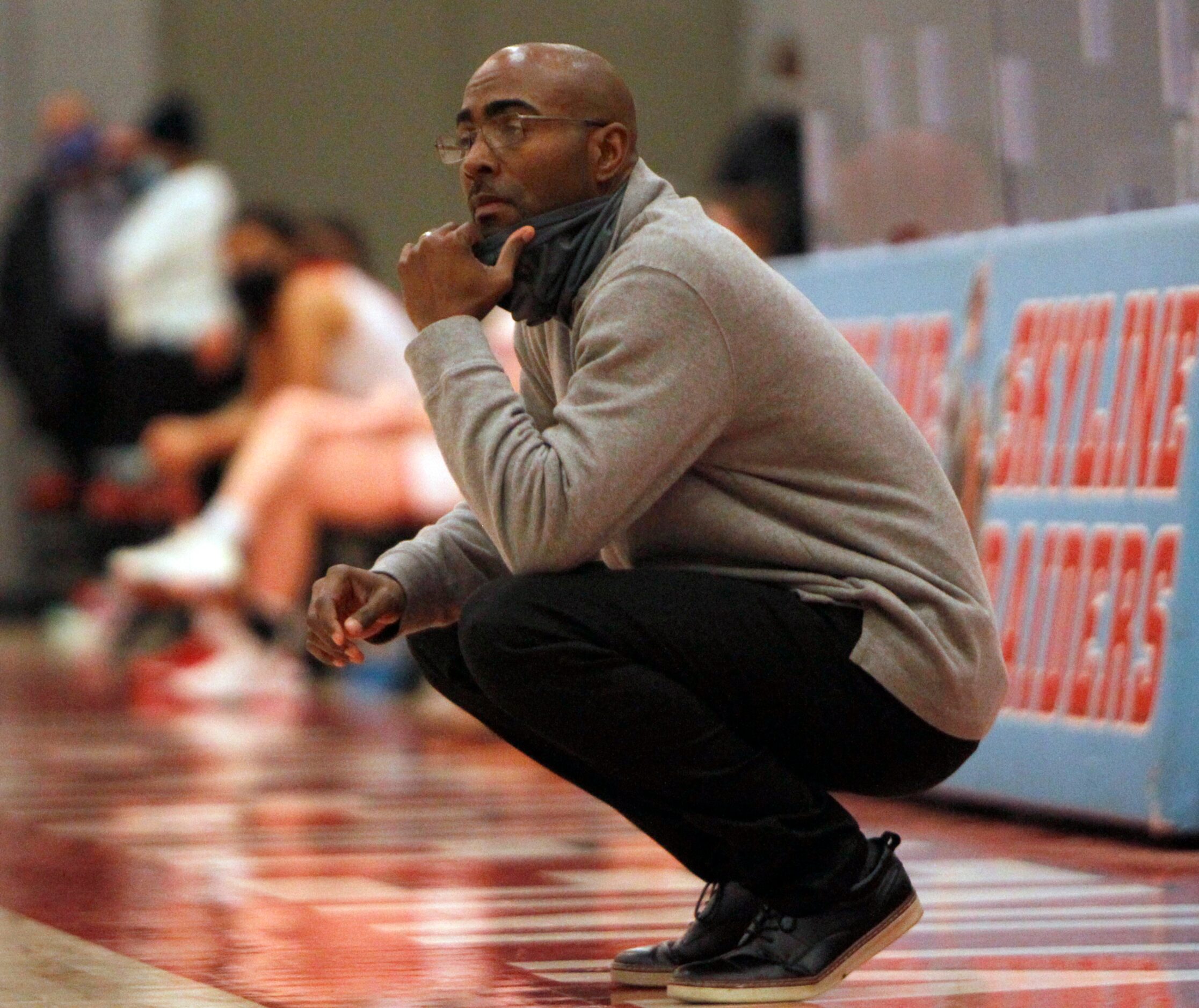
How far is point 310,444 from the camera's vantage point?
8.09m

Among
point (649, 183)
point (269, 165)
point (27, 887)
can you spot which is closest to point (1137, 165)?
point (649, 183)

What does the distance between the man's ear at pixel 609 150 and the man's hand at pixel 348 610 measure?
560 millimetres

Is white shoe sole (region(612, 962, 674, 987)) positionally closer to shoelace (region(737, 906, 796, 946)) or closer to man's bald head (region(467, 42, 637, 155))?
shoelace (region(737, 906, 796, 946))

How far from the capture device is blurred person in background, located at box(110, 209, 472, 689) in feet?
26.1

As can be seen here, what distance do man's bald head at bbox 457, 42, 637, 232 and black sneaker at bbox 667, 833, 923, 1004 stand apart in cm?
88

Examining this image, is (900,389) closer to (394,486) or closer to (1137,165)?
(1137,165)

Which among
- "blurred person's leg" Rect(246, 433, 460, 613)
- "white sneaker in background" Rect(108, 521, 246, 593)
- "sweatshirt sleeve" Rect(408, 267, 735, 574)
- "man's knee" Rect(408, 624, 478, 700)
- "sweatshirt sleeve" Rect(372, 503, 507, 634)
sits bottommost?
"white sneaker in background" Rect(108, 521, 246, 593)

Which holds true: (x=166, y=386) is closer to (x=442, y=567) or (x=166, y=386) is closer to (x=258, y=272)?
(x=258, y=272)

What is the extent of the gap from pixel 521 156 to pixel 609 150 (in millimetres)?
109

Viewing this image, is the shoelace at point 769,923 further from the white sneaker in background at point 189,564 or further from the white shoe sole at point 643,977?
the white sneaker in background at point 189,564

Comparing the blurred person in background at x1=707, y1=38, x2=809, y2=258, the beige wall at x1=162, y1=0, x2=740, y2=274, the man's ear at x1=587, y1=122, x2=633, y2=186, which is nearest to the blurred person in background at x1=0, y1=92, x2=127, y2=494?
the beige wall at x1=162, y1=0, x2=740, y2=274

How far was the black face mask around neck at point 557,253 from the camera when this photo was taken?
292cm

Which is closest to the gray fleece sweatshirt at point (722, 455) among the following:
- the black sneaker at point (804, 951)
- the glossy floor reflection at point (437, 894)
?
the black sneaker at point (804, 951)

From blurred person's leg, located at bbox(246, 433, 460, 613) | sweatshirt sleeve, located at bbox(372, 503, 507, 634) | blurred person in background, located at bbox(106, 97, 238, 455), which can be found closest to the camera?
sweatshirt sleeve, located at bbox(372, 503, 507, 634)
